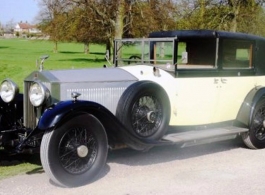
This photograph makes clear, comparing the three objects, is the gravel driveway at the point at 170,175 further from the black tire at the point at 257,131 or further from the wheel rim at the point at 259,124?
the wheel rim at the point at 259,124

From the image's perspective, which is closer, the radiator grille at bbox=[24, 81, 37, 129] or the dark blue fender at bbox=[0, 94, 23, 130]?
the radiator grille at bbox=[24, 81, 37, 129]

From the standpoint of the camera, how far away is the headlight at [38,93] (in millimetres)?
4926

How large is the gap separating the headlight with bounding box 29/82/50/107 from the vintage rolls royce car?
12 millimetres

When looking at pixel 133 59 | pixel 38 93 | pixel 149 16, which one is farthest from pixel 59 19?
pixel 38 93

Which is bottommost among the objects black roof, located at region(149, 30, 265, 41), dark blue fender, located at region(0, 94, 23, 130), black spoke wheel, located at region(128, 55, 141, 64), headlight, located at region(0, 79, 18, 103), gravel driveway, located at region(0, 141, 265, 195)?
gravel driveway, located at region(0, 141, 265, 195)

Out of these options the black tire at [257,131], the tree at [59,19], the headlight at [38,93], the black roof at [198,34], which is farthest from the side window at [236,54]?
the tree at [59,19]

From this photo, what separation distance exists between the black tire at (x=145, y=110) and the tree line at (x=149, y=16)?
1826 cm

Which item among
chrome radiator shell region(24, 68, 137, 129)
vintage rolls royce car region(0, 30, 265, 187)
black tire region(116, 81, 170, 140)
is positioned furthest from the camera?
black tire region(116, 81, 170, 140)

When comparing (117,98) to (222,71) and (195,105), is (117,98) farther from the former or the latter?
(222,71)

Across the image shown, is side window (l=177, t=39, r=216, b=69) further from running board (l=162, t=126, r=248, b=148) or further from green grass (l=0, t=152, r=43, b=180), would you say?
green grass (l=0, t=152, r=43, b=180)

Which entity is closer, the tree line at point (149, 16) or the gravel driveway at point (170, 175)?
the gravel driveway at point (170, 175)

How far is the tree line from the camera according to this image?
79.6ft

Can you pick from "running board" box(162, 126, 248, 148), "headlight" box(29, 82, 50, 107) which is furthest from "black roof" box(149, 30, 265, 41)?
"headlight" box(29, 82, 50, 107)

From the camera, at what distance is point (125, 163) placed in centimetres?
576
